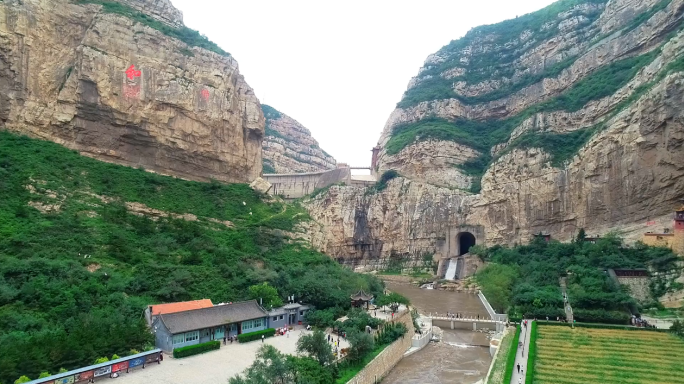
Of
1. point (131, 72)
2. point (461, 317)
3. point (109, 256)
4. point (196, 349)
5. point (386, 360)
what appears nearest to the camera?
point (196, 349)

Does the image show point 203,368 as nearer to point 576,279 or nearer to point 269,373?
point 269,373

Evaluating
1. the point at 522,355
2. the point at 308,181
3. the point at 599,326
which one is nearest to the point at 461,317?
the point at 599,326

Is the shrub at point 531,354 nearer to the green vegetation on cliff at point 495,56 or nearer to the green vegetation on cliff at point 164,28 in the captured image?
the green vegetation on cliff at point 164,28

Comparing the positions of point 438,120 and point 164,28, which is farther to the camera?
point 438,120

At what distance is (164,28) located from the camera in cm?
4203

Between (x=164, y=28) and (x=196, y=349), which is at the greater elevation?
(x=164, y=28)

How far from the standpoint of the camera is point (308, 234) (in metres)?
40.4

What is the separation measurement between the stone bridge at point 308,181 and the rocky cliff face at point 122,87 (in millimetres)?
21886

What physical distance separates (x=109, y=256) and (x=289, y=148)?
8350cm

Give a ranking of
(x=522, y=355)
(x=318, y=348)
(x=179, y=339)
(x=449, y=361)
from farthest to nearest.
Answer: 1. (x=449, y=361)
2. (x=522, y=355)
3. (x=179, y=339)
4. (x=318, y=348)

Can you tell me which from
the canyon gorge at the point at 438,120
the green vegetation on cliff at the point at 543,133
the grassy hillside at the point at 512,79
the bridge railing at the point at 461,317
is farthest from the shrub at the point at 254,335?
the green vegetation on cliff at the point at 543,133

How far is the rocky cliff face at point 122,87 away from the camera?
32.2 metres

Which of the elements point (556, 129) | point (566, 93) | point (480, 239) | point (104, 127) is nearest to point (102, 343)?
point (104, 127)

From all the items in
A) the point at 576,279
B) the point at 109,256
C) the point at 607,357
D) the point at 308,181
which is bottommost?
the point at 607,357
